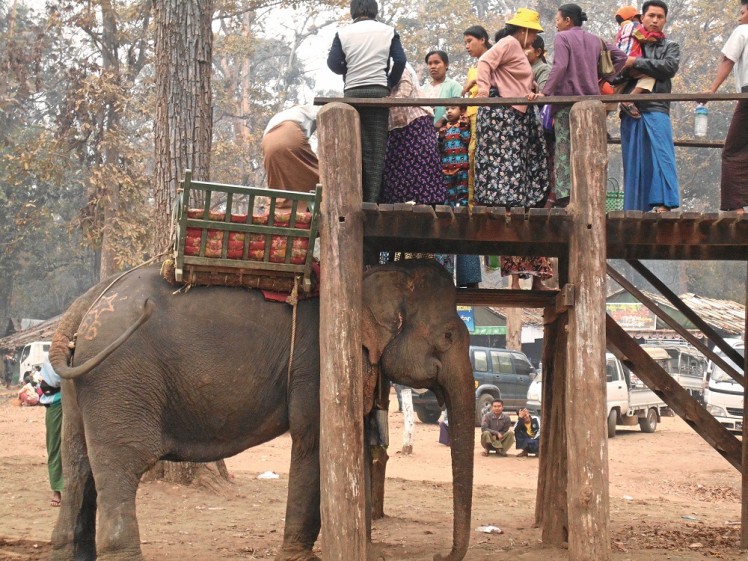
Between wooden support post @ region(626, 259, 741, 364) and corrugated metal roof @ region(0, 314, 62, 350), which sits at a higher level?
wooden support post @ region(626, 259, 741, 364)

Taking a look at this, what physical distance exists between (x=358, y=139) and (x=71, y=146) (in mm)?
19450

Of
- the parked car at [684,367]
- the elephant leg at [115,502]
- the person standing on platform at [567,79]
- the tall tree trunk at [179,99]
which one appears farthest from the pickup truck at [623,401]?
the elephant leg at [115,502]

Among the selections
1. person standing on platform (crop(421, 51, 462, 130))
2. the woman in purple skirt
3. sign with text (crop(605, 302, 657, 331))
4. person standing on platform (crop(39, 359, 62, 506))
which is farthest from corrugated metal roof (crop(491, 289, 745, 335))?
the woman in purple skirt

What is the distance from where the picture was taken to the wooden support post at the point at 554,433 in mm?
8742

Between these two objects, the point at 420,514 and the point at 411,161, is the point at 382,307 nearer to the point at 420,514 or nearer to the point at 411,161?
the point at 411,161

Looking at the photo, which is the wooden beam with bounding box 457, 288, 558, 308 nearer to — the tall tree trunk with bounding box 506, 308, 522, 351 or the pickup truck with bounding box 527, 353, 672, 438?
the pickup truck with bounding box 527, 353, 672, 438

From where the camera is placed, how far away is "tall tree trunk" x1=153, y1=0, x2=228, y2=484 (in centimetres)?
1096

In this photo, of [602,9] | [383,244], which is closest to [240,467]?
[383,244]

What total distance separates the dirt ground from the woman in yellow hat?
302cm

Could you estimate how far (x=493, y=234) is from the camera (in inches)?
281

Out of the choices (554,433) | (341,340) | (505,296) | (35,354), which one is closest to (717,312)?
(35,354)

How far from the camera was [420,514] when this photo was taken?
11.4m

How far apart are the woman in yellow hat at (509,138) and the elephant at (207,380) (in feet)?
2.80

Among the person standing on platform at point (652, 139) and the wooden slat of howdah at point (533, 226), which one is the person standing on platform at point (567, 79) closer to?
the wooden slat of howdah at point (533, 226)
